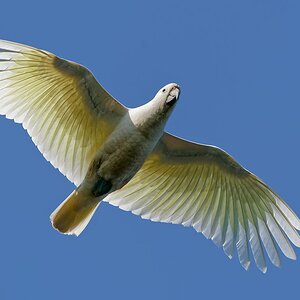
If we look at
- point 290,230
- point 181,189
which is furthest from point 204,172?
point 290,230

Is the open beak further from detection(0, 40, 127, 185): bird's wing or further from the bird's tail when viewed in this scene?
the bird's tail

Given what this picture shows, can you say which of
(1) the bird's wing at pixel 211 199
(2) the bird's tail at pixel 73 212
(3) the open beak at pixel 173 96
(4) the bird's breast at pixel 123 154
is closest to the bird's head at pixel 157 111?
(3) the open beak at pixel 173 96

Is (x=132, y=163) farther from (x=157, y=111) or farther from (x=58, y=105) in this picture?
(x=58, y=105)

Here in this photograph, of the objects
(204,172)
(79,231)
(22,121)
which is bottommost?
(79,231)

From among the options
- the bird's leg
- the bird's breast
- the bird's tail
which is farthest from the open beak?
the bird's tail

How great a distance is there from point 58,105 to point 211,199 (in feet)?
8.93

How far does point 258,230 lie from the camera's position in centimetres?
1329

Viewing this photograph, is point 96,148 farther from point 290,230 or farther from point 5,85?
point 290,230

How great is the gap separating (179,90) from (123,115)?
803mm

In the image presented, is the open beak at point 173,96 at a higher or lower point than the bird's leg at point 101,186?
higher

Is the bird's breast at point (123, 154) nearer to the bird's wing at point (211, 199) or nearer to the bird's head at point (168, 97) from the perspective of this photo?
the bird's head at point (168, 97)

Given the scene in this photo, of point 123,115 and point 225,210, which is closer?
point 123,115

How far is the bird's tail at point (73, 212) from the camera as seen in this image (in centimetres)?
1235

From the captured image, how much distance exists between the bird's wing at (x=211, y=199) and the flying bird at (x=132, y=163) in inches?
0.6
